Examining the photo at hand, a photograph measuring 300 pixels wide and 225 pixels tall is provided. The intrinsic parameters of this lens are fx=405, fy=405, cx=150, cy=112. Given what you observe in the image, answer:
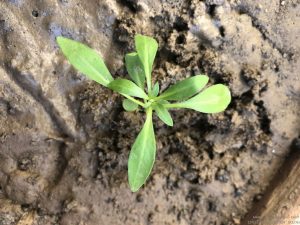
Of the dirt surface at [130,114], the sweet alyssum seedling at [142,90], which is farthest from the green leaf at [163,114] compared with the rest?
the dirt surface at [130,114]

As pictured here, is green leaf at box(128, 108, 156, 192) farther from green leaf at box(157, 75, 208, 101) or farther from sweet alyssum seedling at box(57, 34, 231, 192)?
green leaf at box(157, 75, 208, 101)

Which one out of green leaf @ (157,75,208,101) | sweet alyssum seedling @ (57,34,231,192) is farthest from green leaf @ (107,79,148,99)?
green leaf @ (157,75,208,101)

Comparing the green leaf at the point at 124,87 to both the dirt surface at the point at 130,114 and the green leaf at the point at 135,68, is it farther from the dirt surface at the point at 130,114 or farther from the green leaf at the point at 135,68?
the dirt surface at the point at 130,114

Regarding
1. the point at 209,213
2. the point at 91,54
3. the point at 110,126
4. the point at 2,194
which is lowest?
the point at 2,194

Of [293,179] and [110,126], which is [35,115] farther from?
[293,179]

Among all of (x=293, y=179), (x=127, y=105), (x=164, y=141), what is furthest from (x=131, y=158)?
(x=293, y=179)

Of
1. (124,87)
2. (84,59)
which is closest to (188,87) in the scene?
(124,87)
